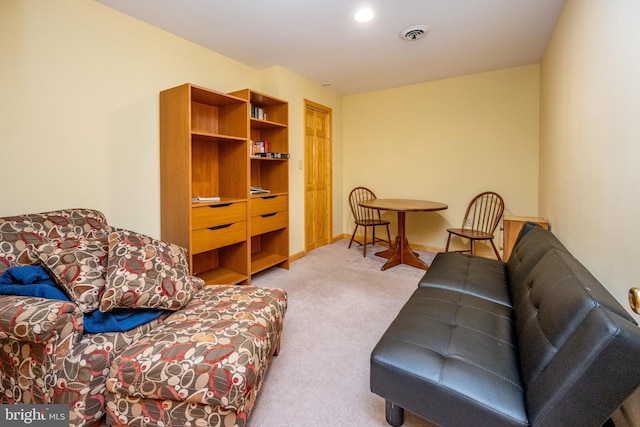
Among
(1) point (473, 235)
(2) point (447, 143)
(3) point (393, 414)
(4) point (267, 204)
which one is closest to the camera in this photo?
(3) point (393, 414)

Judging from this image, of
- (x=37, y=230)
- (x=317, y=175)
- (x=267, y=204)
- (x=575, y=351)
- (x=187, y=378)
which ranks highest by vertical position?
(x=317, y=175)

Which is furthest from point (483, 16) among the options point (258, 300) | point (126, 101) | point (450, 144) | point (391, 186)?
point (126, 101)

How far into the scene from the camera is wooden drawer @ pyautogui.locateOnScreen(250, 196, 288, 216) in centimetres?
297

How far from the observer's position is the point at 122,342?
4.21 ft

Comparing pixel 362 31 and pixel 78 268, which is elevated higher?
pixel 362 31

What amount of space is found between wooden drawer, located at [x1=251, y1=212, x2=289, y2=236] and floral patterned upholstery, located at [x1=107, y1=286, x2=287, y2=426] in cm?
168

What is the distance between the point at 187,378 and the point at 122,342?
41cm

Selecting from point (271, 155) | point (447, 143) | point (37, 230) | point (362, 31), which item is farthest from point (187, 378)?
point (447, 143)

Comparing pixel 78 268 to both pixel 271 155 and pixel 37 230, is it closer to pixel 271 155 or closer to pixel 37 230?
pixel 37 230

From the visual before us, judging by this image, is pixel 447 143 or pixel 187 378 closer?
pixel 187 378

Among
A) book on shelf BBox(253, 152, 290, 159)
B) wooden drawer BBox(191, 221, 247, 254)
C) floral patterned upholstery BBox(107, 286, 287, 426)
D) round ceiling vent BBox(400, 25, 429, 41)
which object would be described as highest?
round ceiling vent BBox(400, 25, 429, 41)

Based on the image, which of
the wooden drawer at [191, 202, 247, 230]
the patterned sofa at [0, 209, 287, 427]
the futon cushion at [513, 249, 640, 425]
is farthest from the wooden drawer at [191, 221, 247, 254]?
the futon cushion at [513, 249, 640, 425]

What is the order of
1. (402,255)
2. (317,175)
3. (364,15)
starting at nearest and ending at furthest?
(364,15)
(402,255)
(317,175)

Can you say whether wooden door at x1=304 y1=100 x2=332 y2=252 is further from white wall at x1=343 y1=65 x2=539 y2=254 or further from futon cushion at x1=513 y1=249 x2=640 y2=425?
futon cushion at x1=513 y1=249 x2=640 y2=425
